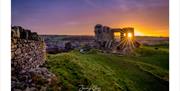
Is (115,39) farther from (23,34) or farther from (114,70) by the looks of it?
(23,34)

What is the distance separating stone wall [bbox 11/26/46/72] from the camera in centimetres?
359

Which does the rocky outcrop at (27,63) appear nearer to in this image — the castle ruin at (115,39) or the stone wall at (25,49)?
the stone wall at (25,49)

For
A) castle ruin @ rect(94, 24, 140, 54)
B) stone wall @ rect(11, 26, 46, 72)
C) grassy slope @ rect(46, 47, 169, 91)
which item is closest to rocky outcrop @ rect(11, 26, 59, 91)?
stone wall @ rect(11, 26, 46, 72)

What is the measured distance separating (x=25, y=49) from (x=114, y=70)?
86 cm

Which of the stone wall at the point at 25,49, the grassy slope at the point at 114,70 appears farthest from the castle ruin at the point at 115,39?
the stone wall at the point at 25,49

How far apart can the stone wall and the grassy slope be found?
0.45 ft

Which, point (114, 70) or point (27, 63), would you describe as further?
point (114, 70)

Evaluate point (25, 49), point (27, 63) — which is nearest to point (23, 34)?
point (25, 49)

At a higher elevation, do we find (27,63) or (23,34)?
(23,34)

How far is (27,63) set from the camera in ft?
12.2

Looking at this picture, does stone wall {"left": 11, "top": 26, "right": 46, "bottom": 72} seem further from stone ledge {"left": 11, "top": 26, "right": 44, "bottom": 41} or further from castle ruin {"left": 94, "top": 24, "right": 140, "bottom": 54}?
castle ruin {"left": 94, "top": 24, "right": 140, "bottom": 54}

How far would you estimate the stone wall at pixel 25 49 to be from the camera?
3594 mm

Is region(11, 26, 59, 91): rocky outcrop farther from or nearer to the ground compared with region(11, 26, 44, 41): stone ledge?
nearer to the ground

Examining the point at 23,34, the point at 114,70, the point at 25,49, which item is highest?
the point at 23,34
